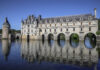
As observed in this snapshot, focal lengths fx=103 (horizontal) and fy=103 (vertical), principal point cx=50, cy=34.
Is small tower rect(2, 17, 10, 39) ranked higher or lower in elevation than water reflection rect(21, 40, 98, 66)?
higher

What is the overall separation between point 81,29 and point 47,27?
55.5 feet

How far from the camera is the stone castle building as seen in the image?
41.9 metres

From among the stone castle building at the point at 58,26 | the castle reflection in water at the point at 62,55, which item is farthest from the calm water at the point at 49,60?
the stone castle building at the point at 58,26

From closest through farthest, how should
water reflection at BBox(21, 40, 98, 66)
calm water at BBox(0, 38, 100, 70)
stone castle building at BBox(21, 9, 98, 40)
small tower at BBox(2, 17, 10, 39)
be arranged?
calm water at BBox(0, 38, 100, 70) < water reflection at BBox(21, 40, 98, 66) < stone castle building at BBox(21, 9, 98, 40) < small tower at BBox(2, 17, 10, 39)

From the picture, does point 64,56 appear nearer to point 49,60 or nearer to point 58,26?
point 49,60

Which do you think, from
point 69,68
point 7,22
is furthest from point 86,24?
point 7,22

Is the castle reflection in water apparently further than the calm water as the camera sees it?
Yes

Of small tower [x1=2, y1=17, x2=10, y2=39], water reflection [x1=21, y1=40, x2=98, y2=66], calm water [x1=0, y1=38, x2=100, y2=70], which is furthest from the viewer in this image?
small tower [x1=2, y1=17, x2=10, y2=39]

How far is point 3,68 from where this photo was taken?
8.77m

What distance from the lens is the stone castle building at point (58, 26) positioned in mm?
41906

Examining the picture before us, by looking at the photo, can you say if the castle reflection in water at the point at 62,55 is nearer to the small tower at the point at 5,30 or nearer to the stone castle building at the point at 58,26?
the stone castle building at the point at 58,26

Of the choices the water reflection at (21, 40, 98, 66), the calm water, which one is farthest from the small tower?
the water reflection at (21, 40, 98, 66)

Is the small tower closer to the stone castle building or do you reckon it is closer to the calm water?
the stone castle building

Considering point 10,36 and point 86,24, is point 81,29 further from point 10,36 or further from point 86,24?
point 10,36
